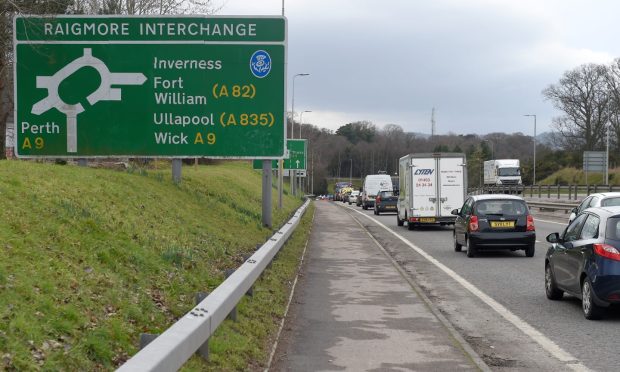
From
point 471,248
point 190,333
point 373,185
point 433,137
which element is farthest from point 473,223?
point 433,137

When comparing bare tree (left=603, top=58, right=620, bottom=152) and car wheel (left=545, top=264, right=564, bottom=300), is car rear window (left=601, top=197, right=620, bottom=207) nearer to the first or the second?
car wheel (left=545, top=264, right=564, bottom=300)

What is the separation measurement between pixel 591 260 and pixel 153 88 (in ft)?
35.6

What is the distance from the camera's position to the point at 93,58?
16.7 m

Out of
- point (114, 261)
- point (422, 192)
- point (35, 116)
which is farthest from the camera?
point (422, 192)

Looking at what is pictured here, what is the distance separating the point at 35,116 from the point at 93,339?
1211 cm

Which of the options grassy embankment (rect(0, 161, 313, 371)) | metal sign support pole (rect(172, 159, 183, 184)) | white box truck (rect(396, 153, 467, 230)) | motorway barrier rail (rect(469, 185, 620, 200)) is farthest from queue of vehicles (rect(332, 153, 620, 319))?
motorway barrier rail (rect(469, 185, 620, 200))

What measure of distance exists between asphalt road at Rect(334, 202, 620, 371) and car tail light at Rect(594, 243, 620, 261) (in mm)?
830

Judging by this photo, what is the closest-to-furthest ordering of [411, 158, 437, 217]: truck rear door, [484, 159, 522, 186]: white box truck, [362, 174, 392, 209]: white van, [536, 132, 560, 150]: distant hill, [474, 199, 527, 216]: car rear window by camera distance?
1. [474, 199, 527, 216]: car rear window
2. [411, 158, 437, 217]: truck rear door
3. [362, 174, 392, 209]: white van
4. [484, 159, 522, 186]: white box truck
5. [536, 132, 560, 150]: distant hill

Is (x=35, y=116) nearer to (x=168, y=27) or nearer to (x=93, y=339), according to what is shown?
(x=168, y=27)

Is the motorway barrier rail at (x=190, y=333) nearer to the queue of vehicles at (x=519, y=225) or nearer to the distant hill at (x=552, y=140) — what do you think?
the queue of vehicles at (x=519, y=225)

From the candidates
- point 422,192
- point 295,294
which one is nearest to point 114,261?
point 295,294

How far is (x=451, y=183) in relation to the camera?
28.8 m

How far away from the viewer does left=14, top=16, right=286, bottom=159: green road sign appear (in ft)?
54.3

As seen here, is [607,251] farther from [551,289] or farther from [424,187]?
[424,187]
